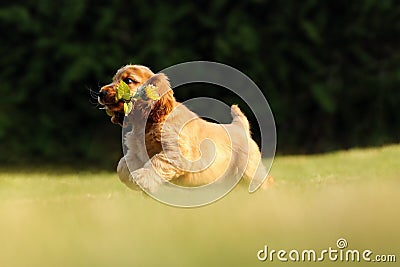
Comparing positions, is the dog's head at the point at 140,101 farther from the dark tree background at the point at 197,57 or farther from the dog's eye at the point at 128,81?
the dark tree background at the point at 197,57

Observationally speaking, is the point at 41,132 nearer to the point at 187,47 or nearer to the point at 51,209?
the point at 187,47

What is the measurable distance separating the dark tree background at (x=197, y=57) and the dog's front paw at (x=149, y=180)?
4.02 m

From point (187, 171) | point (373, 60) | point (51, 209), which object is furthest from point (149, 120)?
point (373, 60)

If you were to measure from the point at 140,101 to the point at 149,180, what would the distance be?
1.01 feet

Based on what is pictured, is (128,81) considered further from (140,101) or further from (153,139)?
(153,139)

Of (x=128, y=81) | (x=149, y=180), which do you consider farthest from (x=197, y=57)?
(x=149, y=180)

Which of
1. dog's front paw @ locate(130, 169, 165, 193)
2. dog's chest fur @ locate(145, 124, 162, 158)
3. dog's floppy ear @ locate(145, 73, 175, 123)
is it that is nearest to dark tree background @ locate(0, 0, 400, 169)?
dog's floppy ear @ locate(145, 73, 175, 123)

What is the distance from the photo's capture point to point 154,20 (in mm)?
6527

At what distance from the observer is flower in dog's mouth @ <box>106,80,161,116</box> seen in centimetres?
251

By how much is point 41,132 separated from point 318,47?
2.51 m

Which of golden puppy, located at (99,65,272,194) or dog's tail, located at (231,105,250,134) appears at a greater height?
dog's tail, located at (231,105,250,134)

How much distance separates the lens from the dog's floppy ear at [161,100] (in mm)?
2531

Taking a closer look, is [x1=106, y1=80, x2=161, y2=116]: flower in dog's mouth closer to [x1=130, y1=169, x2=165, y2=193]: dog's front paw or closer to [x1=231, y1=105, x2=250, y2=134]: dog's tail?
[x1=130, y1=169, x2=165, y2=193]: dog's front paw

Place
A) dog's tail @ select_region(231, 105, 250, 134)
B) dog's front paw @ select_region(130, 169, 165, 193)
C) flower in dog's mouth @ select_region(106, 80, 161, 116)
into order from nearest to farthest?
dog's front paw @ select_region(130, 169, 165, 193) < flower in dog's mouth @ select_region(106, 80, 161, 116) < dog's tail @ select_region(231, 105, 250, 134)
